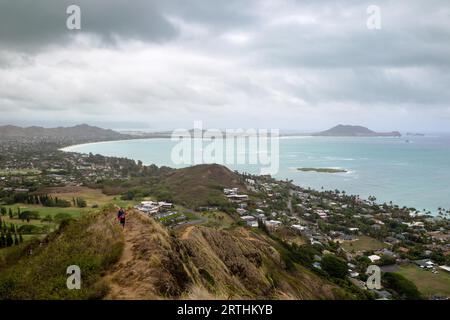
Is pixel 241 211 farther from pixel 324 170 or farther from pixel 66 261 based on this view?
pixel 324 170

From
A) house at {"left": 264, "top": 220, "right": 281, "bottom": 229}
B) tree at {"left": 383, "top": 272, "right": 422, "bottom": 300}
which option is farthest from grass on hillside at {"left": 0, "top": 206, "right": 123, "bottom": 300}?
house at {"left": 264, "top": 220, "right": 281, "bottom": 229}

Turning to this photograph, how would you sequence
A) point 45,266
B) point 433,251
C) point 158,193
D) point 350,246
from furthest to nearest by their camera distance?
1. point 158,193
2. point 350,246
3. point 433,251
4. point 45,266

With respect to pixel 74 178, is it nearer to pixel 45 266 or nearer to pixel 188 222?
pixel 188 222

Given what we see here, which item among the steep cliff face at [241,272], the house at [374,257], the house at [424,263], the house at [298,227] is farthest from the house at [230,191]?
the steep cliff face at [241,272]

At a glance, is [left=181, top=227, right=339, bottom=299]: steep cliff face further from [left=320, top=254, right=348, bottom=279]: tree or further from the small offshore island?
the small offshore island

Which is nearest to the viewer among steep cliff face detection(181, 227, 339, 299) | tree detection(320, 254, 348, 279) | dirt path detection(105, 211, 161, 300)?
dirt path detection(105, 211, 161, 300)
